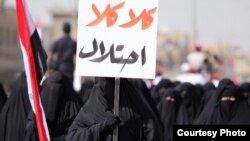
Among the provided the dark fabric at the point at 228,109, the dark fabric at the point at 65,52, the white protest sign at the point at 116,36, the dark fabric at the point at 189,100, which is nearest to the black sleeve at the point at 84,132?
the white protest sign at the point at 116,36

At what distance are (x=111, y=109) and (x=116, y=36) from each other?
0.64 metres

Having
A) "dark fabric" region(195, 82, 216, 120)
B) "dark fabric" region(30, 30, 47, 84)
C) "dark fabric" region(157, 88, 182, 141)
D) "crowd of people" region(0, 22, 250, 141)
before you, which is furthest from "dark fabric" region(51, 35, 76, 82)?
"dark fabric" region(30, 30, 47, 84)

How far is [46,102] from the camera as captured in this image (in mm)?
9578

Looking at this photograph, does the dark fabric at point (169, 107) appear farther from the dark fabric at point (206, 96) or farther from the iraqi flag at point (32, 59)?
the iraqi flag at point (32, 59)

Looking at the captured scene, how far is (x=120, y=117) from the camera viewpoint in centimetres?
791

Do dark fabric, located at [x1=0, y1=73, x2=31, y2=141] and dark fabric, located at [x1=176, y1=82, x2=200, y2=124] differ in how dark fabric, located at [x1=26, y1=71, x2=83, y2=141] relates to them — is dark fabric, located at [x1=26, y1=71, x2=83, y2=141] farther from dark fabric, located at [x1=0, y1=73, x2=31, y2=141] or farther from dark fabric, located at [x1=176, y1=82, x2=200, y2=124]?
dark fabric, located at [x1=176, y1=82, x2=200, y2=124]

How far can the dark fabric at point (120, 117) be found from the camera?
25.9 feet

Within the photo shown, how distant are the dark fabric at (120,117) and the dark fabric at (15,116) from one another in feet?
8.40

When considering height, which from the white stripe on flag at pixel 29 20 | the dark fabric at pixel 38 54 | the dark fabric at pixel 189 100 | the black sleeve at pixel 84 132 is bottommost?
the black sleeve at pixel 84 132

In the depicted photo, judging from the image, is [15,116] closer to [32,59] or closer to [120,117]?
[32,59]

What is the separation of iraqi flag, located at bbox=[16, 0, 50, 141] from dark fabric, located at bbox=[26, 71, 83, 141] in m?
1.54

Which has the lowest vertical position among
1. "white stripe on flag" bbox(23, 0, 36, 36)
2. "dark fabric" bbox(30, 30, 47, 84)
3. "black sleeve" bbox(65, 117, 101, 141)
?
"black sleeve" bbox(65, 117, 101, 141)

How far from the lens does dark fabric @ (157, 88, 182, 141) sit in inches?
482

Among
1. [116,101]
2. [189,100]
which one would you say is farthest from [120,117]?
[189,100]
